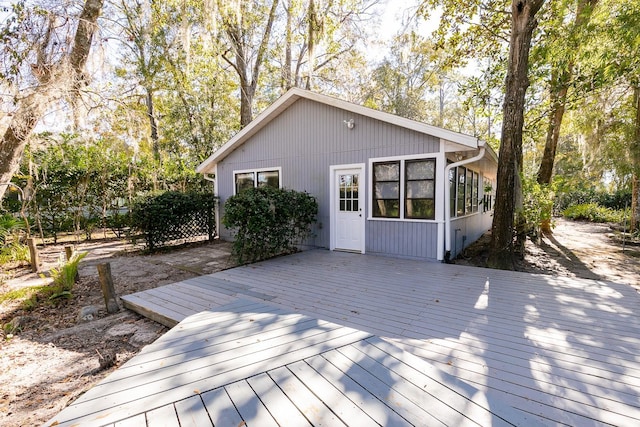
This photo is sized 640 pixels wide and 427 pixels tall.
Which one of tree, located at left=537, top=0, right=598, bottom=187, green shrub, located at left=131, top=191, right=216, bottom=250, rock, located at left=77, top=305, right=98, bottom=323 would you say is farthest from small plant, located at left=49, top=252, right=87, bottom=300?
tree, located at left=537, top=0, right=598, bottom=187

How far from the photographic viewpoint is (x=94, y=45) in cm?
455

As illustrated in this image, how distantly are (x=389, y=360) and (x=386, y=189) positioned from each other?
4.59 m

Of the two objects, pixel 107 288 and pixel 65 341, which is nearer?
pixel 65 341

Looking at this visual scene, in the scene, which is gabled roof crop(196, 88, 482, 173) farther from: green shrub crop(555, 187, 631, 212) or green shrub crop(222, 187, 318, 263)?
green shrub crop(555, 187, 631, 212)

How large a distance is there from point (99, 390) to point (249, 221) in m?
4.13

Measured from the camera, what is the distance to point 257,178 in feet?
27.3

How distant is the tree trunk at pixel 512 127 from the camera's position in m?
5.06

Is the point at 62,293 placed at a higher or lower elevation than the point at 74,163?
lower

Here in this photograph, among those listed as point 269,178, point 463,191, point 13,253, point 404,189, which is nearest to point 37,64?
point 13,253

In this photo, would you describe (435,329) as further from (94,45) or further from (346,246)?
(94,45)

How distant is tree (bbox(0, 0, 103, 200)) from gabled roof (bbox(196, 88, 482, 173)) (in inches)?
149

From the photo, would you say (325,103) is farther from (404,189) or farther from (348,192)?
(404,189)

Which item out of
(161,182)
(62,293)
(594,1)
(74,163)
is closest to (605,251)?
(594,1)

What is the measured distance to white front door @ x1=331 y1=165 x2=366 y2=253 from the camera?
6.55 meters
